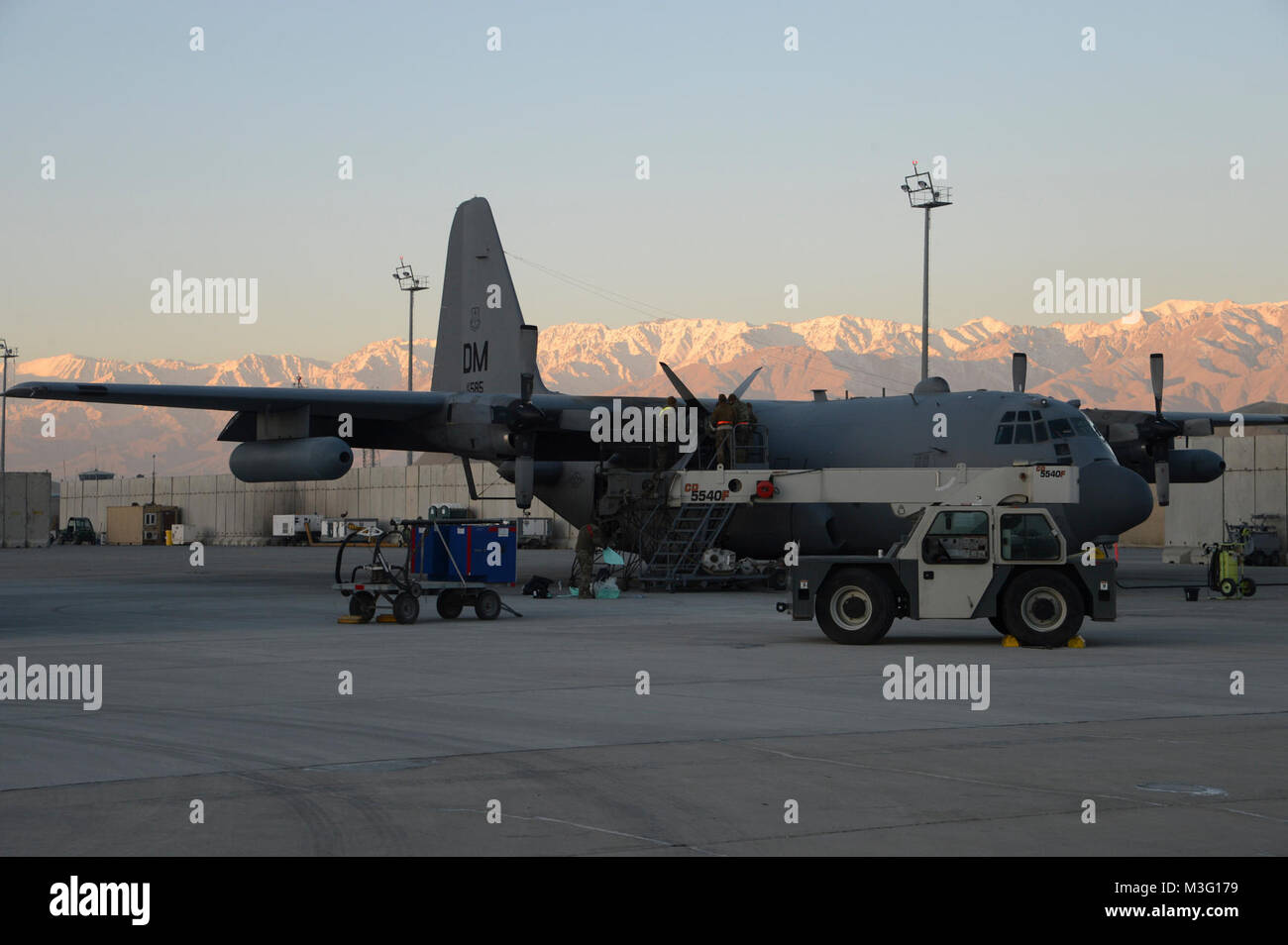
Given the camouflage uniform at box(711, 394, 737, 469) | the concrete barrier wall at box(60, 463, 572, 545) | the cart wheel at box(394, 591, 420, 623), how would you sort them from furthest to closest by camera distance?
the concrete barrier wall at box(60, 463, 572, 545) < the camouflage uniform at box(711, 394, 737, 469) < the cart wheel at box(394, 591, 420, 623)

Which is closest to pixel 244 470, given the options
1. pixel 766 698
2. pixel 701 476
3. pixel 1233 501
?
pixel 701 476

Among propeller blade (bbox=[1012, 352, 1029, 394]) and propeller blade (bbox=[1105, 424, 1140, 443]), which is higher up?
propeller blade (bbox=[1012, 352, 1029, 394])

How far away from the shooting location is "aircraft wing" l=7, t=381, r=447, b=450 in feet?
101

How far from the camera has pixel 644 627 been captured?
71.6 feet

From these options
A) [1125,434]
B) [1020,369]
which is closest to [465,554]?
[1020,369]

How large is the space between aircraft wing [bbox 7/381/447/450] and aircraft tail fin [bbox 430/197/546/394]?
3.50 m

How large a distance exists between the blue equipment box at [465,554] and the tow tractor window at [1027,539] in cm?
894

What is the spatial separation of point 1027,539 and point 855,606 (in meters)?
2.37

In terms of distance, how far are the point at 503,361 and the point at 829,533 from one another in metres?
12.0

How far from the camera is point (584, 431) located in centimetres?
3338

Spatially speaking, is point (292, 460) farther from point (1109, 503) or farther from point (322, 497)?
point (322, 497)

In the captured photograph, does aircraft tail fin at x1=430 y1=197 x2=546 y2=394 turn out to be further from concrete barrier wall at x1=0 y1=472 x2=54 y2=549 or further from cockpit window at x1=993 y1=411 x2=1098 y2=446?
concrete barrier wall at x1=0 y1=472 x2=54 y2=549

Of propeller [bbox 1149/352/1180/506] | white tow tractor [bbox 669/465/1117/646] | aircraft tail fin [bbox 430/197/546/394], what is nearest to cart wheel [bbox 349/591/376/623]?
white tow tractor [bbox 669/465/1117/646]

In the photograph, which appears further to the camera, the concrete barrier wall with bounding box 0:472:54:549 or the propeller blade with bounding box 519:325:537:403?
the concrete barrier wall with bounding box 0:472:54:549
